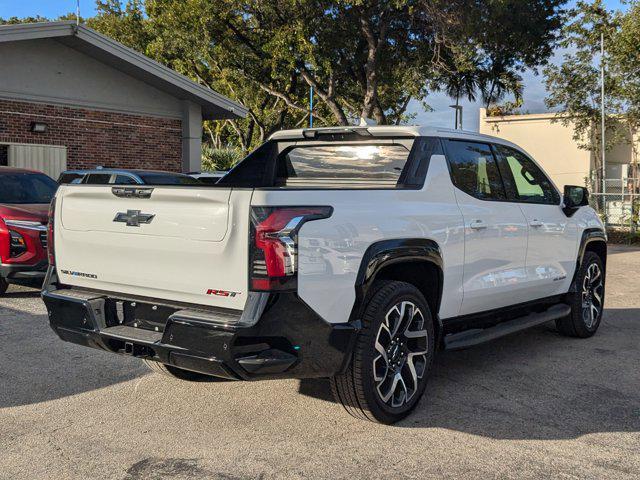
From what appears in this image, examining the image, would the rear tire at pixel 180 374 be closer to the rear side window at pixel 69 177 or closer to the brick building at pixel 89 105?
the rear side window at pixel 69 177

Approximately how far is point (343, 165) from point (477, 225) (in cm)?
117

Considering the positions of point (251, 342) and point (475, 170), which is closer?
point (251, 342)

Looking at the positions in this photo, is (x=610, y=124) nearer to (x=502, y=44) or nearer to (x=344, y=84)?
(x=502, y=44)

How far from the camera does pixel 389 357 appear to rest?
169 inches

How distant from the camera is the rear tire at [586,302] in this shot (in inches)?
264

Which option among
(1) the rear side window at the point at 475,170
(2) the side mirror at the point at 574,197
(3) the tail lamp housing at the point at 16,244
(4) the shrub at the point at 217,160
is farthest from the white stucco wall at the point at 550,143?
(1) the rear side window at the point at 475,170

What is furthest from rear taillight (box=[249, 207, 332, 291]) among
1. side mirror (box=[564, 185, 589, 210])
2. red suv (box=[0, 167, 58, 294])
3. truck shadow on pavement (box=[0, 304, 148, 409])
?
red suv (box=[0, 167, 58, 294])

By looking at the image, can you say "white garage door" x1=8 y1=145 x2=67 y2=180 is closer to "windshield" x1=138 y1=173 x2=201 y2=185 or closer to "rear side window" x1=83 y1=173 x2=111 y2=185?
"rear side window" x1=83 y1=173 x2=111 y2=185

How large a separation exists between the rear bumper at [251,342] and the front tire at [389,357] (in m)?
0.19

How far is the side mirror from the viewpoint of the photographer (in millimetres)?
6449

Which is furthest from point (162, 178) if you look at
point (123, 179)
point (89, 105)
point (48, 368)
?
point (48, 368)

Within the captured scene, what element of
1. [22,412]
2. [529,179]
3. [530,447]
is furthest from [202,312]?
[529,179]

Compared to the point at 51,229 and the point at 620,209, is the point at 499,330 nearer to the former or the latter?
the point at 51,229

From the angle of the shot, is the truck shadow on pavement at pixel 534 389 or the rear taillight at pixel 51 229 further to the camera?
the rear taillight at pixel 51 229
